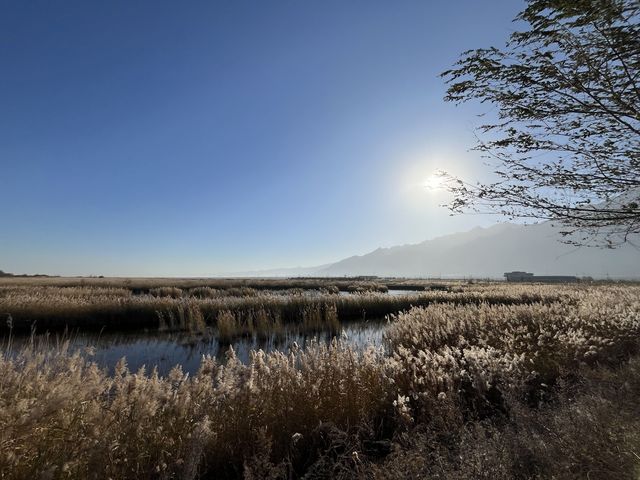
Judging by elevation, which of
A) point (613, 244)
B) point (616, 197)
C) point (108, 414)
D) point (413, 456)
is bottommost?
point (413, 456)

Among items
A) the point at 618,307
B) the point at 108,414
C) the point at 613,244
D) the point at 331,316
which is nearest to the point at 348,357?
the point at 108,414

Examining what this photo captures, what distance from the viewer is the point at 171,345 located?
14094 millimetres

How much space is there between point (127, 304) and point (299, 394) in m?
18.5

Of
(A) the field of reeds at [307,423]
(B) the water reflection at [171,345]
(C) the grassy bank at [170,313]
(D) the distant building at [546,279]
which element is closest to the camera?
(A) the field of reeds at [307,423]

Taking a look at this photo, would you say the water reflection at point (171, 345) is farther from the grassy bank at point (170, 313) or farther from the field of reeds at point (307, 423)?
the field of reeds at point (307, 423)

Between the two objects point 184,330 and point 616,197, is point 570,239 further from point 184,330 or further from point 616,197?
point 184,330

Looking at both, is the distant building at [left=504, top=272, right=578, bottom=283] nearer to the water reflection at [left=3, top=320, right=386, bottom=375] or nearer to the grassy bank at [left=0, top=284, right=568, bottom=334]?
the grassy bank at [left=0, top=284, right=568, bottom=334]

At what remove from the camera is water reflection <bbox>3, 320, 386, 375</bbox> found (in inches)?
441

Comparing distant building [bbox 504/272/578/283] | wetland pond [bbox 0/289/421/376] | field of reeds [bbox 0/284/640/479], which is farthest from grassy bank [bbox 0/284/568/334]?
distant building [bbox 504/272/578/283]

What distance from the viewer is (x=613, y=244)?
5551 mm

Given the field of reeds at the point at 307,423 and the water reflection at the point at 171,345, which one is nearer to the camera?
the field of reeds at the point at 307,423

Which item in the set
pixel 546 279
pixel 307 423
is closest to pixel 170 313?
pixel 307 423

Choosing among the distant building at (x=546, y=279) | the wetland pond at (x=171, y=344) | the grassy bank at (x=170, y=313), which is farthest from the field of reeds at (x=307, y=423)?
the distant building at (x=546, y=279)

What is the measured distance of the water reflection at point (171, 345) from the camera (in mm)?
11208
